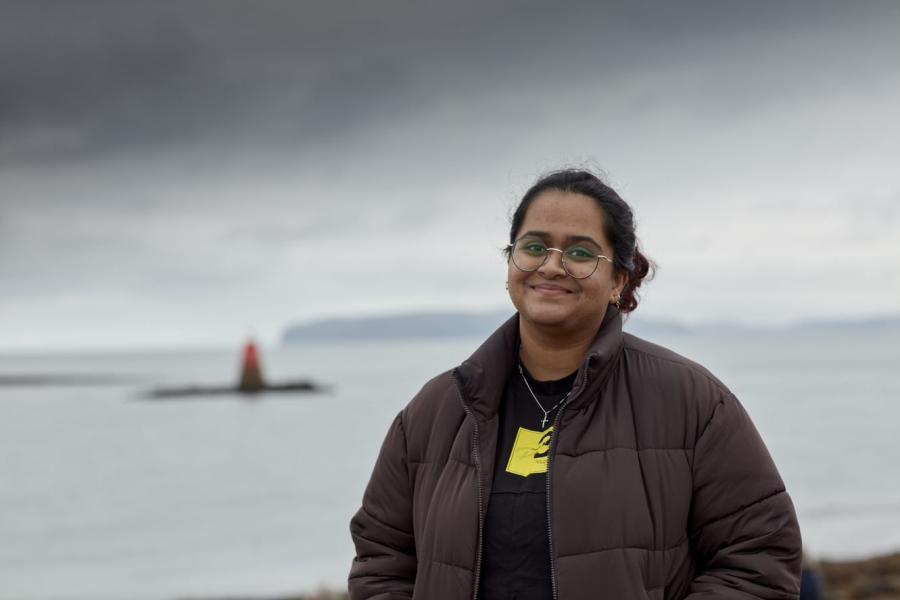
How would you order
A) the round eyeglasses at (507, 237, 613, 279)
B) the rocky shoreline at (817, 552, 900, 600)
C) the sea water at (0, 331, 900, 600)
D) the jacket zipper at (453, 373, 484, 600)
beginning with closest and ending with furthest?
the jacket zipper at (453, 373, 484, 600)
the round eyeglasses at (507, 237, 613, 279)
the rocky shoreline at (817, 552, 900, 600)
the sea water at (0, 331, 900, 600)

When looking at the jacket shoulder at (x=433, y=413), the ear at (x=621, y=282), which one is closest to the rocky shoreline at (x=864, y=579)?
the ear at (x=621, y=282)

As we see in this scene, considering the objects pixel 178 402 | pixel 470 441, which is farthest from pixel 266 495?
pixel 178 402

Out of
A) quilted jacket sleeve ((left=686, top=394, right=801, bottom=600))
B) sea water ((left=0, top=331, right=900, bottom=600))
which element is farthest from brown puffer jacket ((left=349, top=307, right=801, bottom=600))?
sea water ((left=0, top=331, right=900, bottom=600))

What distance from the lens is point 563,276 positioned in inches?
98.5

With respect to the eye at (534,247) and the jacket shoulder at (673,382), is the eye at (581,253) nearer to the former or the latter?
the eye at (534,247)

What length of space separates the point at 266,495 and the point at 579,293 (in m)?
22.4

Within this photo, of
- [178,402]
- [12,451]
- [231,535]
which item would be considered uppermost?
[178,402]

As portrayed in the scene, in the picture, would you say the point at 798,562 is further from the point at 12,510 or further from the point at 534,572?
the point at 12,510

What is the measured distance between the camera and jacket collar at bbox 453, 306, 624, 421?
245 cm

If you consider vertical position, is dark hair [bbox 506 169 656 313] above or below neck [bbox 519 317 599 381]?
above

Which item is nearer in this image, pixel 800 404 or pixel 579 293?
pixel 579 293

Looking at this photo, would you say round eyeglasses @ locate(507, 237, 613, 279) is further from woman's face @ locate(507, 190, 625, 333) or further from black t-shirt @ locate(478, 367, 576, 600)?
black t-shirt @ locate(478, 367, 576, 600)

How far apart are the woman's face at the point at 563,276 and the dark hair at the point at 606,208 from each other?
0.06 feet

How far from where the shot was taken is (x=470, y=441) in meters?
2.54
